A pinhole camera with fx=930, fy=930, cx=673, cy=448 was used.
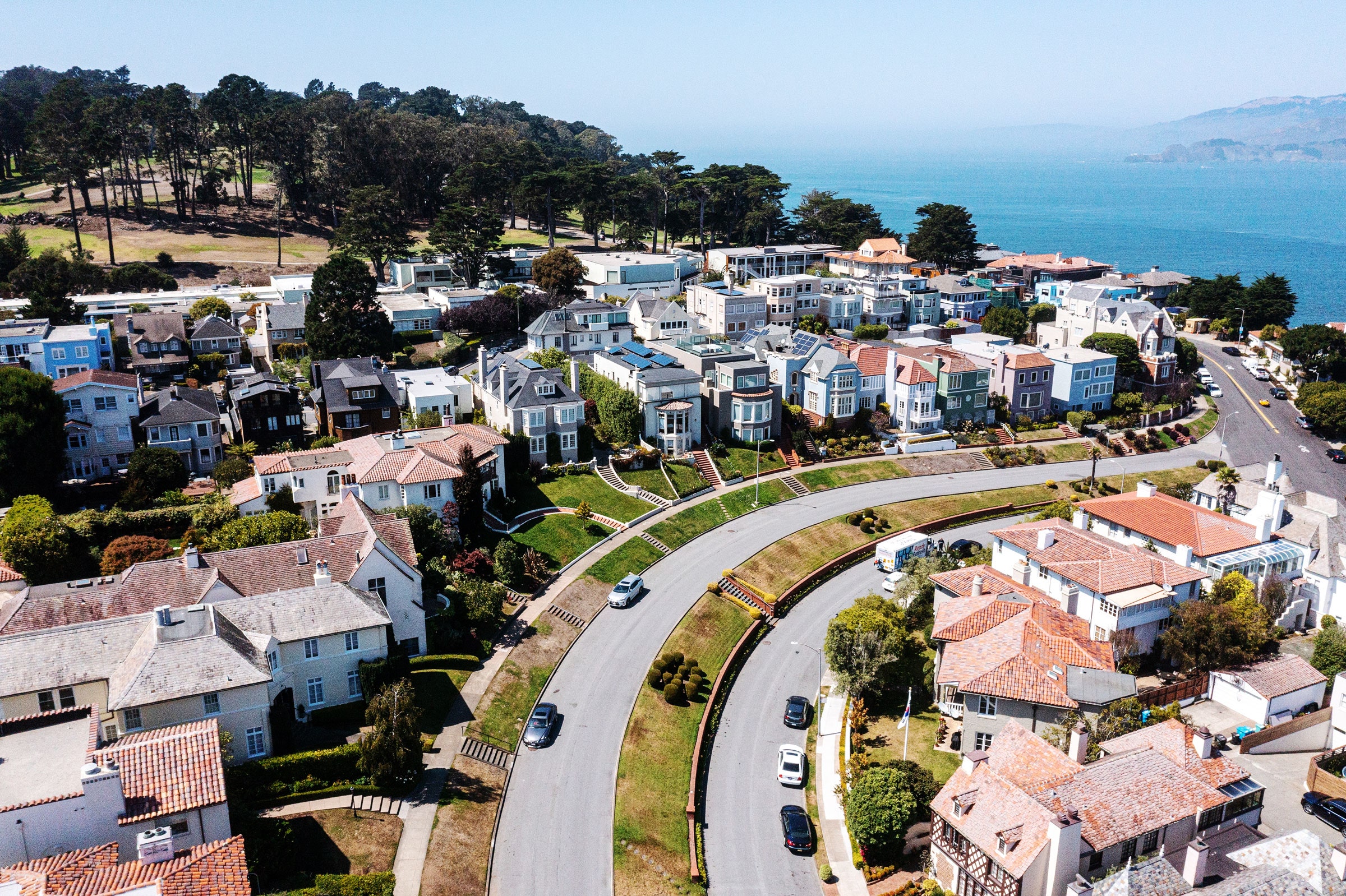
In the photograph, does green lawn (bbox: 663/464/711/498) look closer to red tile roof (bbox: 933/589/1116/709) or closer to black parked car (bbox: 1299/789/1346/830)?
red tile roof (bbox: 933/589/1116/709)

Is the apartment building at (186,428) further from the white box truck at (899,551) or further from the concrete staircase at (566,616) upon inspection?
the white box truck at (899,551)

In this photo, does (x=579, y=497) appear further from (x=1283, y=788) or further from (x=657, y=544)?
(x=1283, y=788)

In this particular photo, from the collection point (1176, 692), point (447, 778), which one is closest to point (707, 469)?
point (1176, 692)

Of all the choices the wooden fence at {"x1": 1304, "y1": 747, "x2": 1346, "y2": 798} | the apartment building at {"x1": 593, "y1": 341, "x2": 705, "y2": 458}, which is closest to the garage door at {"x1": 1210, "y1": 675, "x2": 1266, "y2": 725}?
the wooden fence at {"x1": 1304, "y1": 747, "x2": 1346, "y2": 798}

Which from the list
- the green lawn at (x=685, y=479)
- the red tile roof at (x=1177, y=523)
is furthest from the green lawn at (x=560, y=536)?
the red tile roof at (x=1177, y=523)

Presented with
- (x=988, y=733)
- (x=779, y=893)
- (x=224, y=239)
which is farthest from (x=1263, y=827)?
(x=224, y=239)

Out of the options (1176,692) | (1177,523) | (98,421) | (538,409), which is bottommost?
(1176,692)

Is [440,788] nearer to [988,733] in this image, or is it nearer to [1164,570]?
[988,733]
